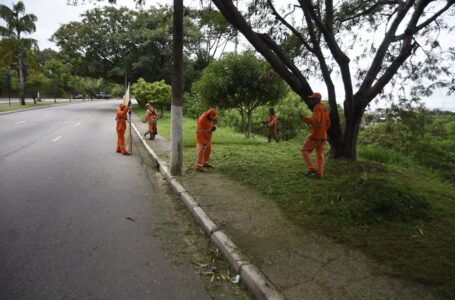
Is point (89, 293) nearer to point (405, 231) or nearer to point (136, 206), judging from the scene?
point (136, 206)

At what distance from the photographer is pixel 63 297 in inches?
121

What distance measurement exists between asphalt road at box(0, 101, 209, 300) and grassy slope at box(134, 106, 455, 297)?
207 cm

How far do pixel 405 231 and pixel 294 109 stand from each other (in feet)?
59.4

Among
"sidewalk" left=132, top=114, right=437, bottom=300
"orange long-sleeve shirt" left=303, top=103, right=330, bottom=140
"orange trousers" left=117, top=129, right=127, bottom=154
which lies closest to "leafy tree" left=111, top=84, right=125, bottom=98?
"orange trousers" left=117, top=129, right=127, bottom=154

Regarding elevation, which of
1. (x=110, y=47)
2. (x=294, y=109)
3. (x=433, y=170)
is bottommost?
(x=433, y=170)

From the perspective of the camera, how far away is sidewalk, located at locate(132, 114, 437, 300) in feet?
10.3

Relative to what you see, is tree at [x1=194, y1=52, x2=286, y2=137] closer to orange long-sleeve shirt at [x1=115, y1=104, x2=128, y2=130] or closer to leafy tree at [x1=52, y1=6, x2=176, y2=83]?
orange long-sleeve shirt at [x1=115, y1=104, x2=128, y2=130]

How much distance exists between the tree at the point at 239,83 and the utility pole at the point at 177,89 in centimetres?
657

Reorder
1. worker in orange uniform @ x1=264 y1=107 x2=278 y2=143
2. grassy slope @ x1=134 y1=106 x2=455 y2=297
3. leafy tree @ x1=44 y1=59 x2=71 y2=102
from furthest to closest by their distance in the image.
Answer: leafy tree @ x1=44 y1=59 x2=71 y2=102
worker in orange uniform @ x1=264 y1=107 x2=278 y2=143
grassy slope @ x1=134 y1=106 x2=455 y2=297

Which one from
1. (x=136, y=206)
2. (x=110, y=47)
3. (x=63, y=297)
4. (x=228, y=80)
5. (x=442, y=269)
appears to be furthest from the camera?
(x=110, y=47)

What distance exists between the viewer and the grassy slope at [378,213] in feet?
12.2

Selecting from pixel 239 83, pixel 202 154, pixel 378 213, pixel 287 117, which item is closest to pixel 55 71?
pixel 287 117

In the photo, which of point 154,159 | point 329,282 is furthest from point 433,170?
point 329,282

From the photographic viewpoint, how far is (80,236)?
14.4 ft
